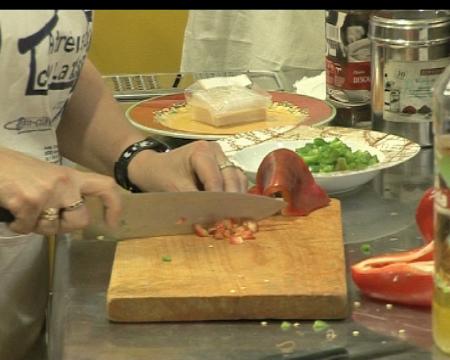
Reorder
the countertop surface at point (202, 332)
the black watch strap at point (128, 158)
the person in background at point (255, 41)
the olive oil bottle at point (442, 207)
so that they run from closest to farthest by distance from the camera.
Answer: the olive oil bottle at point (442, 207), the countertop surface at point (202, 332), the black watch strap at point (128, 158), the person in background at point (255, 41)

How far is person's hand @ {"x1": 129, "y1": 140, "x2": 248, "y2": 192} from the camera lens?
3.51 ft

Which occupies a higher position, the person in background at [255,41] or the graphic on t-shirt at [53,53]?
the graphic on t-shirt at [53,53]

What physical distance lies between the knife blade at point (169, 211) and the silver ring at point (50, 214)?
0.15ft

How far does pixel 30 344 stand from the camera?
1.13 meters

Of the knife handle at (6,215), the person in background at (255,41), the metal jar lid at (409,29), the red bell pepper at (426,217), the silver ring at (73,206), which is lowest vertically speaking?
the person in background at (255,41)

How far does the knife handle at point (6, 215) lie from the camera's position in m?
0.91

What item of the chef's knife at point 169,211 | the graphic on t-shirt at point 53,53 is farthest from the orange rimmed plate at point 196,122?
the chef's knife at point 169,211

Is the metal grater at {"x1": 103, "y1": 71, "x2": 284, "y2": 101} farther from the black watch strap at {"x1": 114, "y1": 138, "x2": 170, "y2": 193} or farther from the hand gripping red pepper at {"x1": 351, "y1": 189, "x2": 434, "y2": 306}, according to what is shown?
the hand gripping red pepper at {"x1": 351, "y1": 189, "x2": 434, "y2": 306}

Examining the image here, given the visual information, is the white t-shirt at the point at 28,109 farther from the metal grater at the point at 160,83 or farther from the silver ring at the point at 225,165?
the metal grater at the point at 160,83

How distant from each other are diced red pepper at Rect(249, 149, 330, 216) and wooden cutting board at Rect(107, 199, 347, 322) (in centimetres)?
6

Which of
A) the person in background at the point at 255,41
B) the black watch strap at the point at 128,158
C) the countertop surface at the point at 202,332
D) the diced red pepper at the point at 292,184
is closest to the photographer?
the countertop surface at the point at 202,332

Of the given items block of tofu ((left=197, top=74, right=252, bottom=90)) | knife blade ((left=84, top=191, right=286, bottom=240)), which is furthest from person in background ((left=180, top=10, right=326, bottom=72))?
knife blade ((left=84, top=191, right=286, bottom=240))

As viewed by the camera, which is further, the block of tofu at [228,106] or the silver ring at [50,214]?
the block of tofu at [228,106]
